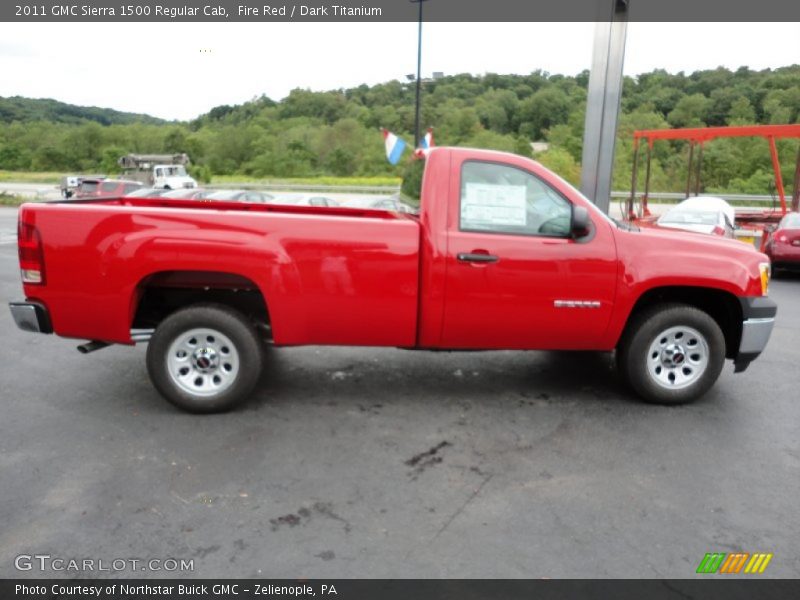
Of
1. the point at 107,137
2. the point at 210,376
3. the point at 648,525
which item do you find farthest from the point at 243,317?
the point at 107,137

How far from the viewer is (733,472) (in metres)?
3.92

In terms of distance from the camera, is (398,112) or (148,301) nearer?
(148,301)

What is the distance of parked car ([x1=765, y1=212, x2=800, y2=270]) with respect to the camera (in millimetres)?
11742

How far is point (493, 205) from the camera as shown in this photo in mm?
4660

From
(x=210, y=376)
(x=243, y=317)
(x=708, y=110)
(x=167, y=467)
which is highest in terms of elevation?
(x=708, y=110)

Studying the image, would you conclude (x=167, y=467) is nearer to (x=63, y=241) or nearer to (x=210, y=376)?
(x=210, y=376)

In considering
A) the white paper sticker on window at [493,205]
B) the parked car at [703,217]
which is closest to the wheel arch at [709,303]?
the white paper sticker on window at [493,205]

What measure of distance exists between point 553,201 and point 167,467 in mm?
3144

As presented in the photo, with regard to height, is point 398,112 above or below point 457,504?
above

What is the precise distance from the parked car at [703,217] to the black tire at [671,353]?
26.5ft

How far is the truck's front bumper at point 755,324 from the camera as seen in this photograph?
4.82 meters

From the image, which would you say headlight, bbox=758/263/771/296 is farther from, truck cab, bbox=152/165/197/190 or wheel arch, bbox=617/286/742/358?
truck cab, bbox=152/165/197/190
